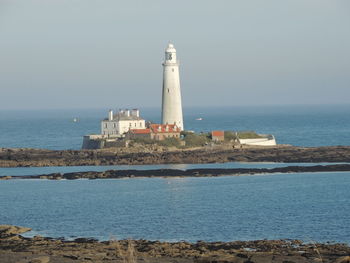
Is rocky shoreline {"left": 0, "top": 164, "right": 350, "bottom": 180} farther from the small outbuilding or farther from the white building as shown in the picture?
the white building

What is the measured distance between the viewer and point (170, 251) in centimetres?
2819

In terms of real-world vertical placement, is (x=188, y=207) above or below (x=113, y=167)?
below

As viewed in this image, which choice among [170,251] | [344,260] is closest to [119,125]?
[170,251]

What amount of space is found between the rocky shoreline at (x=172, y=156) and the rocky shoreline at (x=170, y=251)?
1200 inches

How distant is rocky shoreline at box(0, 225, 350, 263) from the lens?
86.6 ft

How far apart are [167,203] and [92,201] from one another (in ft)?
12.5

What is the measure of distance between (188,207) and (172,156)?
20409 millimetres

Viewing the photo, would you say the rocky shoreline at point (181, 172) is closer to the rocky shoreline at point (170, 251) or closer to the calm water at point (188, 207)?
the calm water at point (188, 207)

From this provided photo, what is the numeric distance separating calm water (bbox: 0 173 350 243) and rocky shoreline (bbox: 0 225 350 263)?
1.81 meters

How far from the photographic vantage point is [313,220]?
35531mm

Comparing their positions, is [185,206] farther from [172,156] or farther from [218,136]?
[218,136]

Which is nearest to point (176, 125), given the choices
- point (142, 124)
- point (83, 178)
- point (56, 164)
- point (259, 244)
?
point (142, 124)

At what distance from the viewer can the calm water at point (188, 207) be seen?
1303 inches

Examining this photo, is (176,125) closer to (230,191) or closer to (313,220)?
(230,191)
